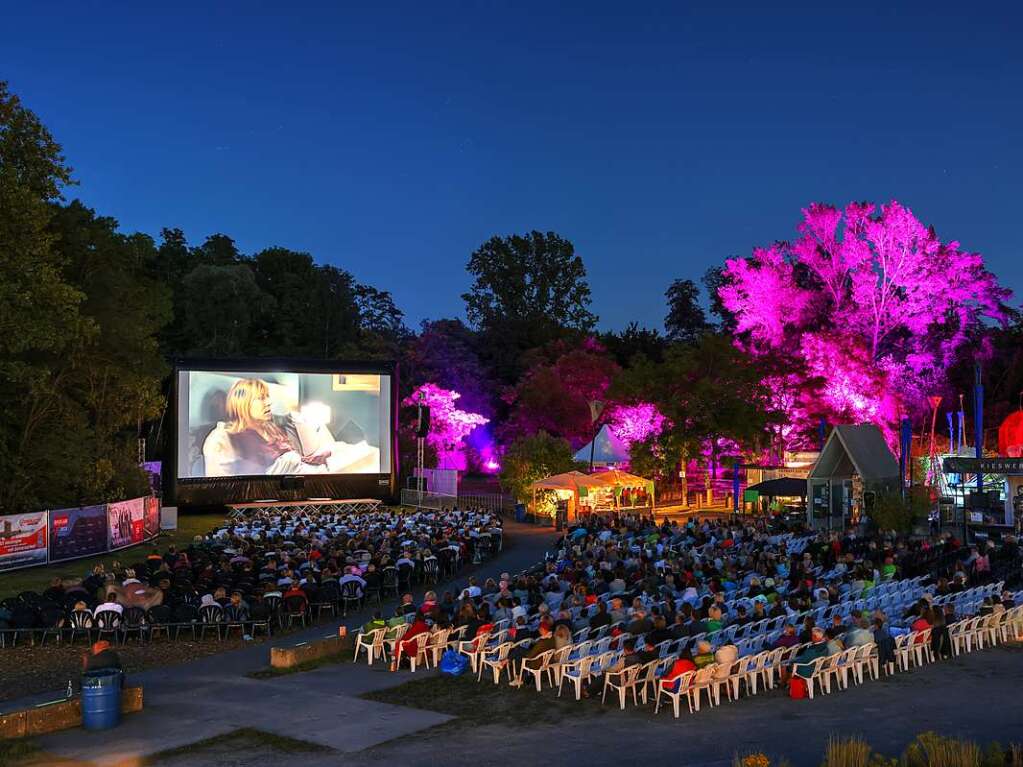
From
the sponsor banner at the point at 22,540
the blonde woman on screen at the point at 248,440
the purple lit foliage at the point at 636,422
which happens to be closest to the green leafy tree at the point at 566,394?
the purple lit foliage at the point at 636,422

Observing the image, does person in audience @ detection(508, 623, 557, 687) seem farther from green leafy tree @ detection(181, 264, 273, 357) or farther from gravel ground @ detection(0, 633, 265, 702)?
green leafy tree @ detection(181, 264, 273, 357)

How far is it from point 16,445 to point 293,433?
12.8m

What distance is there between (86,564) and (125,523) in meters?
3.41

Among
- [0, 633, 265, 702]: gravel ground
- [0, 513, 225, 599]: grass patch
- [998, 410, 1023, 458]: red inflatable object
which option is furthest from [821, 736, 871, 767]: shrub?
[998, 410, 1023, 458]: red inflatable object

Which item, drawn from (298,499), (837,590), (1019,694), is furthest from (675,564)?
(298,499)

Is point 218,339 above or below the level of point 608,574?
above

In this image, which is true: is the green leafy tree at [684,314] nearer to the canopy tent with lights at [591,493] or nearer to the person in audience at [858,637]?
the canopy tent with lights at [591,493]

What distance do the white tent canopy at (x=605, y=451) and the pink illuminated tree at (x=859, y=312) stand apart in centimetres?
1090

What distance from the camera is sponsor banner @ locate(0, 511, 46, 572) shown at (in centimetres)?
2434

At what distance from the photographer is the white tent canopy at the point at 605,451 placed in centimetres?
4181

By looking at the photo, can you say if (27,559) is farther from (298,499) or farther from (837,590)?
(837,590)

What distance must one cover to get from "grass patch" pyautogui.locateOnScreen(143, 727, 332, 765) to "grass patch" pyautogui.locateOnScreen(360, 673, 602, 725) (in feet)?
5.73

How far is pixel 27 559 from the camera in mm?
25031

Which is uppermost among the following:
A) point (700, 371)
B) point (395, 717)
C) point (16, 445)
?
point (700, 371)
